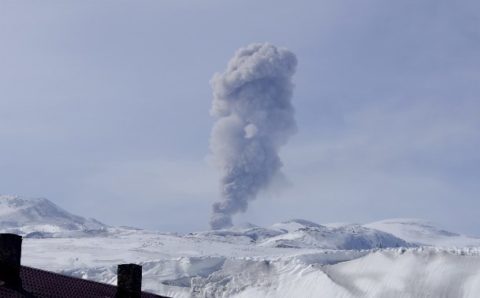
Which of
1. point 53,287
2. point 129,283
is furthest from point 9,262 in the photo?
point 129,283

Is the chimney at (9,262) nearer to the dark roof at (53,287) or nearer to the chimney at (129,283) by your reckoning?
the dark roof at (53,287)

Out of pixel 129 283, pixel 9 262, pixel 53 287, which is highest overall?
pixel 9 262

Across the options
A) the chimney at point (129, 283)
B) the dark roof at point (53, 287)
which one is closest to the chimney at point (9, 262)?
the dark roof at point (53, 287)

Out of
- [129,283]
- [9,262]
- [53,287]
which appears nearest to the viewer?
[9,262]

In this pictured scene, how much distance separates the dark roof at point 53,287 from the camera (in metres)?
24.5

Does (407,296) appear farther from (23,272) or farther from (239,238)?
(239,238)

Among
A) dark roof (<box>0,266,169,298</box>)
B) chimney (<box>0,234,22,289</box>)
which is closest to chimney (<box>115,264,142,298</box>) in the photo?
dark roof (<box>0,266,169,298</box>)

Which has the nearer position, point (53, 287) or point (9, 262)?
point (9, 262)

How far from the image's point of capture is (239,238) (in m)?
198

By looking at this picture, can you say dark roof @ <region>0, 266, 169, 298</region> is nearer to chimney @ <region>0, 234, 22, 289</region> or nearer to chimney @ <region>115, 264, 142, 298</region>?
chimney @ <region>0, 234, 22, 289</region>

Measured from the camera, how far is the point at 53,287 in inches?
1034

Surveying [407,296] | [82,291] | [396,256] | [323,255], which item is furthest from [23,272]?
[323,255]

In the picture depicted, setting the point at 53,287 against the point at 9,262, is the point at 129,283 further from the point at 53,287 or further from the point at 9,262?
the point at 9,262

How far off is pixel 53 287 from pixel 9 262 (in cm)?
246
